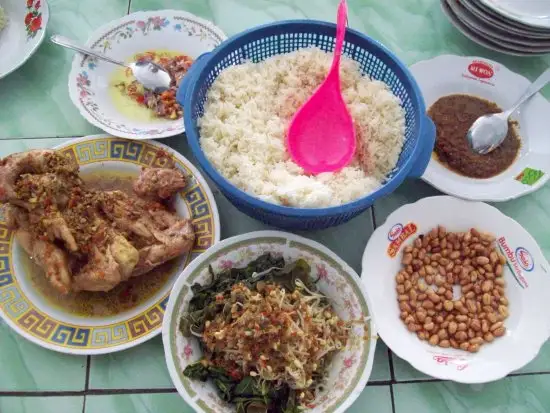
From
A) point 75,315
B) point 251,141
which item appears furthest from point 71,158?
point 251,141

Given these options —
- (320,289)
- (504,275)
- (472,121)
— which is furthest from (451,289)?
(472,121)

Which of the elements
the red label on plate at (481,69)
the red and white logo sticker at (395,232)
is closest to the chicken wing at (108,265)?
the red and white logo sticker at (395,232)

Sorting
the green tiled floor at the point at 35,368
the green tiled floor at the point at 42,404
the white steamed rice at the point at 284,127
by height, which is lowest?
the green tiled floor at the point at 42,404

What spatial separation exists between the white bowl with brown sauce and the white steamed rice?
270 mm

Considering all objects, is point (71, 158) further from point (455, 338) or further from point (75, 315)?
point (455, 338)

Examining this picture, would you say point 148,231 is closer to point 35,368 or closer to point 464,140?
point 35,368

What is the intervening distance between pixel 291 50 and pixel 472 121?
3.10ft

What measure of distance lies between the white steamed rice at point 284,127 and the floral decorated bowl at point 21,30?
113cm

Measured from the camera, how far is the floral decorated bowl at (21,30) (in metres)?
2.59

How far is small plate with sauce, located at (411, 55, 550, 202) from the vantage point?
229 cm

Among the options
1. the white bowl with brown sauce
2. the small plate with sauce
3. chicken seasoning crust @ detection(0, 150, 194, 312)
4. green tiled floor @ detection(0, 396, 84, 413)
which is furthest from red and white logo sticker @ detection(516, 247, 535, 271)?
green tiled floor @ detection(0, 396, 84, 413)

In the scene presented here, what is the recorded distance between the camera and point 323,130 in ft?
7.08

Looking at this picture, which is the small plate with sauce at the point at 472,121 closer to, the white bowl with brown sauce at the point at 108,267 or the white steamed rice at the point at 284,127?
the white steamed rice at the point at 284,127

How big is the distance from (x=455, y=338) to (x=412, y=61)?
4.92 feet
